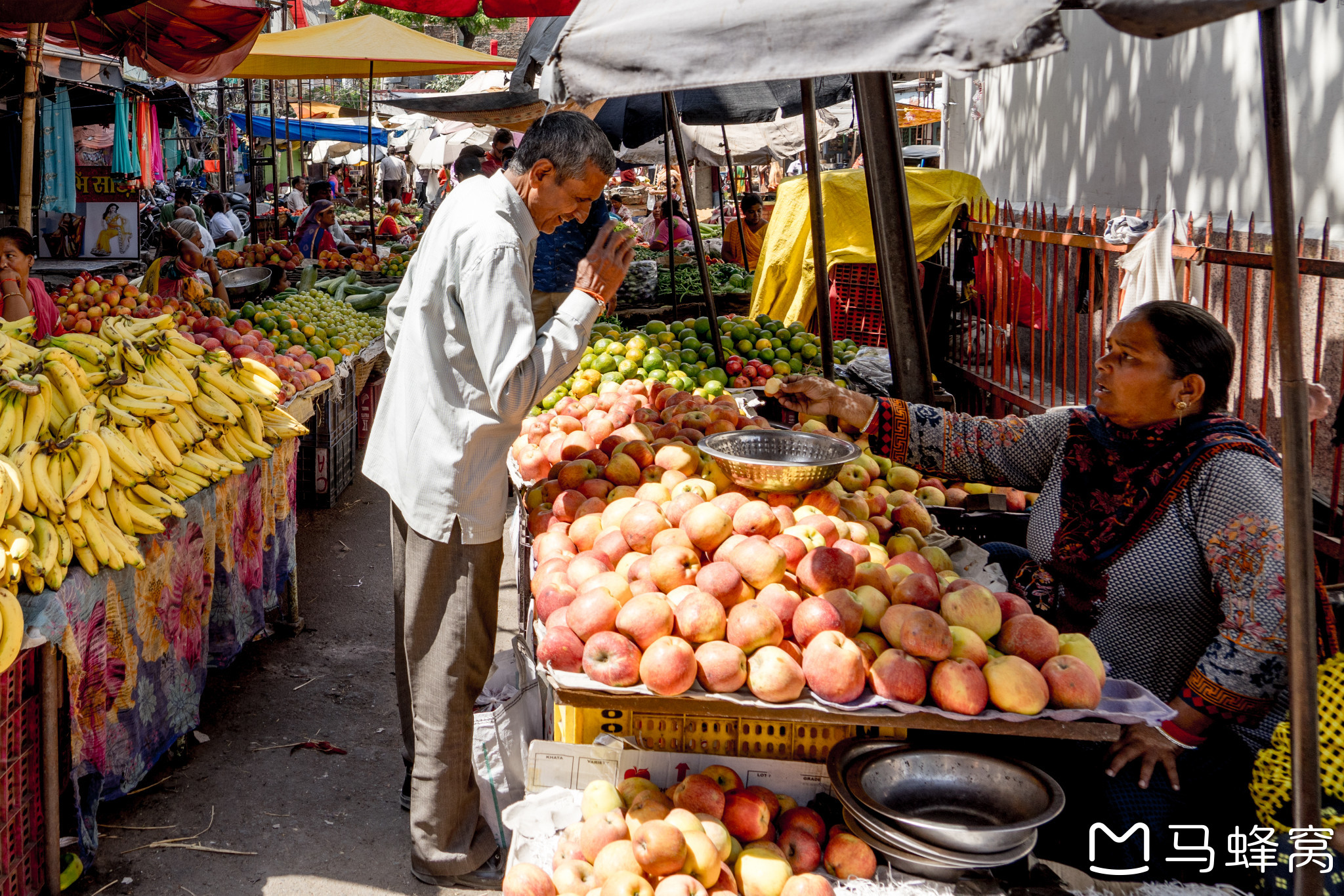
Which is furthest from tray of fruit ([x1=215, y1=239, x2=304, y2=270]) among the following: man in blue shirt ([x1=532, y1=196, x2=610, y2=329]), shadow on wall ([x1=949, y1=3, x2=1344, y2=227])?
shadow on wall ([x1=949, y1=3, x2=1344, y2=227])

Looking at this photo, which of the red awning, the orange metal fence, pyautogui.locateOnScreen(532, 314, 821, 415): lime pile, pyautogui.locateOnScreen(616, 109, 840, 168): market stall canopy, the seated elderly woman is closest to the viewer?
the orange metal fence

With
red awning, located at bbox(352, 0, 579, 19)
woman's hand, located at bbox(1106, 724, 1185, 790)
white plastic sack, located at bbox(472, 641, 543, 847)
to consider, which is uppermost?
red awning, located at bbox(352, 0, 579, 19)

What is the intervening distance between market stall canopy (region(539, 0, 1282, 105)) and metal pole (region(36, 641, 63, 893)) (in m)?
2.33

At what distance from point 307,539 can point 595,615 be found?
4831 mm

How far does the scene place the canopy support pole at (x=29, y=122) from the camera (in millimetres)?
5465

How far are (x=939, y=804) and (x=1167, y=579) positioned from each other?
1.00 m

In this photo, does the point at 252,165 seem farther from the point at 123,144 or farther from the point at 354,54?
the point at 354,54

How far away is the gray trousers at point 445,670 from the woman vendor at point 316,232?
31.8 ft

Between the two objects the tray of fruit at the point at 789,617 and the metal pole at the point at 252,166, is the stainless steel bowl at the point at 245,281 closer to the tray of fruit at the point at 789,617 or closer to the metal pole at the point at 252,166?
the metal pole at the point at 252,166

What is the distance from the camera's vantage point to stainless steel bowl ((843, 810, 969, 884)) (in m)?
1.83

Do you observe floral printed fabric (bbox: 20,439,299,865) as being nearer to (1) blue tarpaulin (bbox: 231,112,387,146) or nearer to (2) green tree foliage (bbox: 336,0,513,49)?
(2) green tree foliage (bbox: 336,0,513,49)

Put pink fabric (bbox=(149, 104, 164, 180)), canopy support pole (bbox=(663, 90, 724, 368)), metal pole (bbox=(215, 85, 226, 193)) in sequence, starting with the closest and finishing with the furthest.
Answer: canopy support pole (bbox=(663, 90, 724, 368)) < pink fabric (bbox=(149, 104, 164, 180)) < metal pole (bbox=(215, 85, 226, 193))

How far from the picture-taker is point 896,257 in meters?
3.79

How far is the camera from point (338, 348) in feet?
21.8
